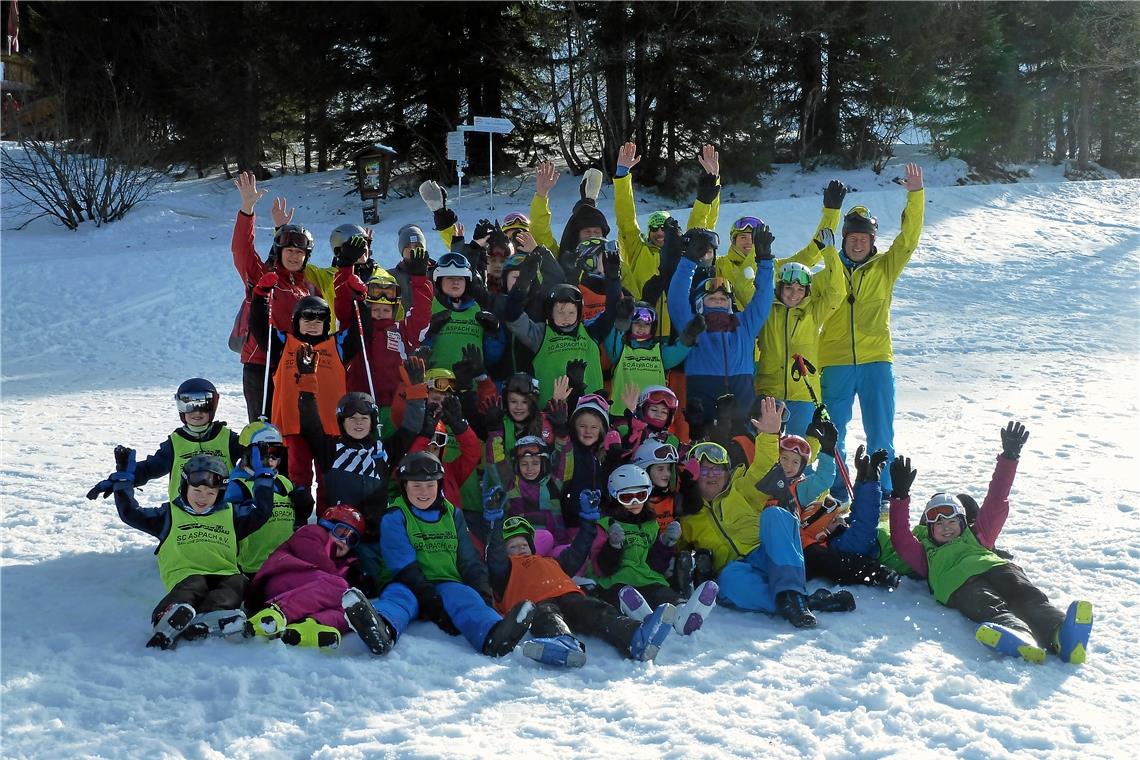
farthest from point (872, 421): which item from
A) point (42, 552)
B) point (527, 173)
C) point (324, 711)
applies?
point (527, 173)

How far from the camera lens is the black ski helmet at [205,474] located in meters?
4.29

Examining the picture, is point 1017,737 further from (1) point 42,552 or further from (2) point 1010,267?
(2) point 1010,267

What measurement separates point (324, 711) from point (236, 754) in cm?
37

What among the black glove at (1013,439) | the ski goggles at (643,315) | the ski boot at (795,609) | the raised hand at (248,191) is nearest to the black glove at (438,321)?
the ski goggles at (643,315)

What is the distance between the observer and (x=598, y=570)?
4.68 m

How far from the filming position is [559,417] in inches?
204

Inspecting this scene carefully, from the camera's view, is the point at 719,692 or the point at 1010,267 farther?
the point at 1010,267

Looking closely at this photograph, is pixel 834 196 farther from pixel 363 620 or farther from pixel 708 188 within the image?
pixel 363 620

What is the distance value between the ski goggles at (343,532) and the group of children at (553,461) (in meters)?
0.01

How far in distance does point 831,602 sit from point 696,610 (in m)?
0.81

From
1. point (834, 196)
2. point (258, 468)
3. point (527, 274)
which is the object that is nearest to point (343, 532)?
point (258, 468)

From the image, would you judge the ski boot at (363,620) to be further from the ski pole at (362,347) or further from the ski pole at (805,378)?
the ski pole at (805,378)

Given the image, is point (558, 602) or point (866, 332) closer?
point (558, 602)

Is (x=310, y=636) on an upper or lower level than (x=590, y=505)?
lower
